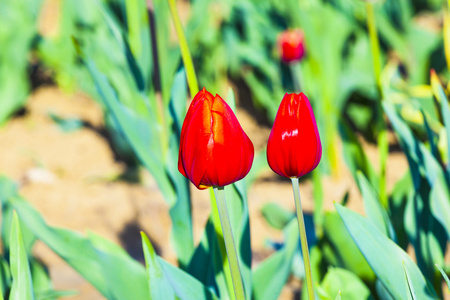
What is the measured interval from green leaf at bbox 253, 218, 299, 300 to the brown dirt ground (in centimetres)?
46

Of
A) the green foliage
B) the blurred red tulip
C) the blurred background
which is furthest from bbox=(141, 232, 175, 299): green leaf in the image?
the green foliage

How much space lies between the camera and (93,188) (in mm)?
2098

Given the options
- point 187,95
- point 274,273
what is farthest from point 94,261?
point 187,95

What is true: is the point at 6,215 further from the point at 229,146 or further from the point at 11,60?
the point at 11,60

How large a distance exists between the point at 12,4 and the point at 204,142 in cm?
260

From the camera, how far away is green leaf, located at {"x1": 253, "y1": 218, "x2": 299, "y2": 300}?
85cm

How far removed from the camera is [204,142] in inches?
21.0

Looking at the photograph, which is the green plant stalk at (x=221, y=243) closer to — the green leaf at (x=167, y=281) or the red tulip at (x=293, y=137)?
the green leaf at (x=167, y=281)

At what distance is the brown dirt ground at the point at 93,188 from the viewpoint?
1.73 metres

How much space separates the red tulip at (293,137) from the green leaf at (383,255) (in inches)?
7.9

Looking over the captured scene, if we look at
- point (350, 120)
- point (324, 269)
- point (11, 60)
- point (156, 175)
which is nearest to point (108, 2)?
point (11, 60)

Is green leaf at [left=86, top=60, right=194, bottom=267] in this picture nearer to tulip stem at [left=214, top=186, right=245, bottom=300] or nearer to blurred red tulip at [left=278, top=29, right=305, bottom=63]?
tulip stem at [left=214, top=186, right=245, bottom=300]

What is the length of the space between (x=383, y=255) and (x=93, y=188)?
1569 millimetres

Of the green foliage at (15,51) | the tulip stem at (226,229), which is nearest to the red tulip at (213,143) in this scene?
the tulip stem at (226,229)
